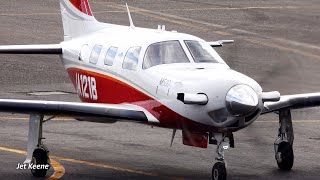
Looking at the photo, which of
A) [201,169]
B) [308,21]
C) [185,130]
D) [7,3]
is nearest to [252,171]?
[201,169]

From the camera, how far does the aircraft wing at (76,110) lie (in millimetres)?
24297

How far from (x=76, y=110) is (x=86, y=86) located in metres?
3.86

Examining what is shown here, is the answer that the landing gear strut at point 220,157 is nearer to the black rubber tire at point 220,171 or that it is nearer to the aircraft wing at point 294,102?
the black rubber tire at point 220,171

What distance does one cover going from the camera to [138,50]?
1027 inches

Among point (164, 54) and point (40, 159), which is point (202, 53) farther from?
point (40, 159)

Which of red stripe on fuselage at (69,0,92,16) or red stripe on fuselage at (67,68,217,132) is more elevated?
red stripe on fuselage at (69,0,92,16)

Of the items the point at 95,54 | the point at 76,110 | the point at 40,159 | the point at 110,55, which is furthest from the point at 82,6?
the point at 76,110

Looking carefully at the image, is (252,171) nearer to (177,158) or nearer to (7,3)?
(177,158)

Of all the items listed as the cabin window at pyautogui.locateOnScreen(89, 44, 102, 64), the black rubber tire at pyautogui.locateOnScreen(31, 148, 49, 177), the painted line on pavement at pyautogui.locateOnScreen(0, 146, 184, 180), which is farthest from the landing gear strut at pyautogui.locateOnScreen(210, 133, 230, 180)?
the cabin window at pyautogui.locateOnScreen(89, 44, 102, 64)

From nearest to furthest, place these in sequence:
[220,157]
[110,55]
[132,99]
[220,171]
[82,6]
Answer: [220,171]
[220,157]
[132,99]
[110,55]
[82,6]

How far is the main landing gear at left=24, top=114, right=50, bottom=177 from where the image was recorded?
25.5 metres

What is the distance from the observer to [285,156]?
87.8 ft

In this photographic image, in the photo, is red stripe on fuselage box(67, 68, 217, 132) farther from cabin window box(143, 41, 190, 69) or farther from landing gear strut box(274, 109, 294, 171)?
landing gear strut box(274, 109, 294, 171)

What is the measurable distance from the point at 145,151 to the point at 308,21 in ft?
17.2
